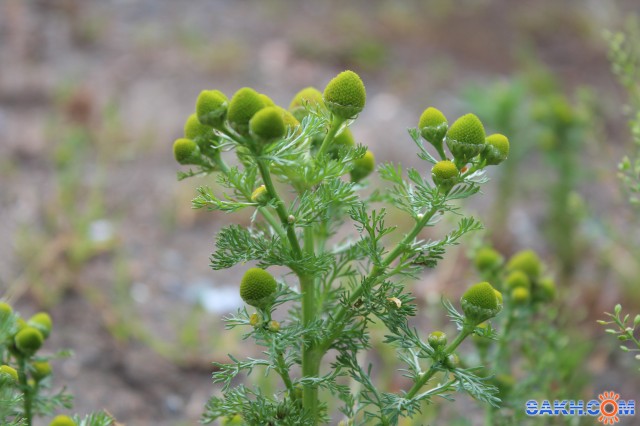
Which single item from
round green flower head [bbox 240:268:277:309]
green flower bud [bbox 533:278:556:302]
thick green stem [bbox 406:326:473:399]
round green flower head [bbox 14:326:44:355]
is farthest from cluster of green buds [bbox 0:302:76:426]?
green flower bud [bbox 533:278:556:302]

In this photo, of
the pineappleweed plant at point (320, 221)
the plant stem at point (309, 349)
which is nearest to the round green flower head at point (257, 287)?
the pineappleweed plant at point (320, 221)

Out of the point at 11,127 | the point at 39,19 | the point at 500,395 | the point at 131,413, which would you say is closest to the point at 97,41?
the point at 39,19

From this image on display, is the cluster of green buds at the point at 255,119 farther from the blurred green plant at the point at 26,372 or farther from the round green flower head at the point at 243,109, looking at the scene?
the blurred green plant at the point at 26,372

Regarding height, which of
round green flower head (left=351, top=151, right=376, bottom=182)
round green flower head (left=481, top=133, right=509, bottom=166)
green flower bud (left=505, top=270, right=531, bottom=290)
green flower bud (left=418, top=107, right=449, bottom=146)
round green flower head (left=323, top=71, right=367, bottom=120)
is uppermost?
round green flower head (left=323, top=71, right=367, bottom=120)

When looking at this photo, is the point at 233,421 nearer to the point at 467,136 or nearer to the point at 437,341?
the point at 437,341

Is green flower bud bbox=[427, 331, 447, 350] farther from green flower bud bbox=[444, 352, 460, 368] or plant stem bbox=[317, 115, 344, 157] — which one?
plant stem bbox=[317, 115, 344, 157]

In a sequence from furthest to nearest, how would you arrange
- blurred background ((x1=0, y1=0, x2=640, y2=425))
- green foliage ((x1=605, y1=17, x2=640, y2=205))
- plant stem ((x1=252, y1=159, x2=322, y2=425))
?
blurred background ((x1=0, y1=0, x2=640, y2=425)) → green foliage ((x1=605, y1=17, x2=640, y2=205)) → plant stem ((x1=252, y1=159, x2=322, y2=425))

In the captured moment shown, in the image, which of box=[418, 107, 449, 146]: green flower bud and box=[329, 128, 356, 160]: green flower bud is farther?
box=[329, 128, 356, 160]: green flower bud
